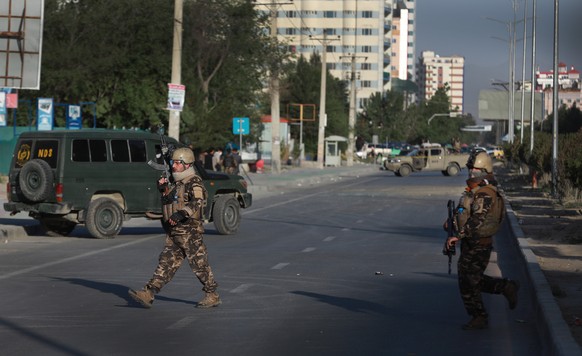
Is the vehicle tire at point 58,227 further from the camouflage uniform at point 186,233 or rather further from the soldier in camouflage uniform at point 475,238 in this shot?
the soldier in camouflage uniform at point 475,238

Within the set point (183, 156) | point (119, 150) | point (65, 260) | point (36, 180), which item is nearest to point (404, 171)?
point (119, 150)

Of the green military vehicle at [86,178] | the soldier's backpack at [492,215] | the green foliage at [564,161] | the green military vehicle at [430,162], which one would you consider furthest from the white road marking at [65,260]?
the green military vehicle at [430,162]

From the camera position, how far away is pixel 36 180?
909 inches

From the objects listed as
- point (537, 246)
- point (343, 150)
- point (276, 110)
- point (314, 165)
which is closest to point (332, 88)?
point (343, 150)

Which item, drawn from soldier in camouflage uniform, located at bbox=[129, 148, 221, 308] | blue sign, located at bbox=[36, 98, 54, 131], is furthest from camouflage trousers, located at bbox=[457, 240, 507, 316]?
blue sign, located at bbox=[36, 98, 54, 131]

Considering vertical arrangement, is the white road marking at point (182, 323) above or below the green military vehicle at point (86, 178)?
below

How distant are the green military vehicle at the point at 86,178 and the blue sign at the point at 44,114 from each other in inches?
818

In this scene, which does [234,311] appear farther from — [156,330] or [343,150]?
[343,150]

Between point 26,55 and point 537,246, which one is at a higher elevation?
point 26,55

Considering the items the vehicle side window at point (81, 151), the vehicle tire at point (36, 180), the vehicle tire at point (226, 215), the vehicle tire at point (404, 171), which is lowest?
the vehicle tire at point (226, 215)

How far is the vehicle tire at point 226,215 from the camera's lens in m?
25.1

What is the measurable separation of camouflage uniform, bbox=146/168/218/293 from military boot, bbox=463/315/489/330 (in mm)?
2811

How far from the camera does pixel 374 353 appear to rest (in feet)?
34.3

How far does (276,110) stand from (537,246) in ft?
153
